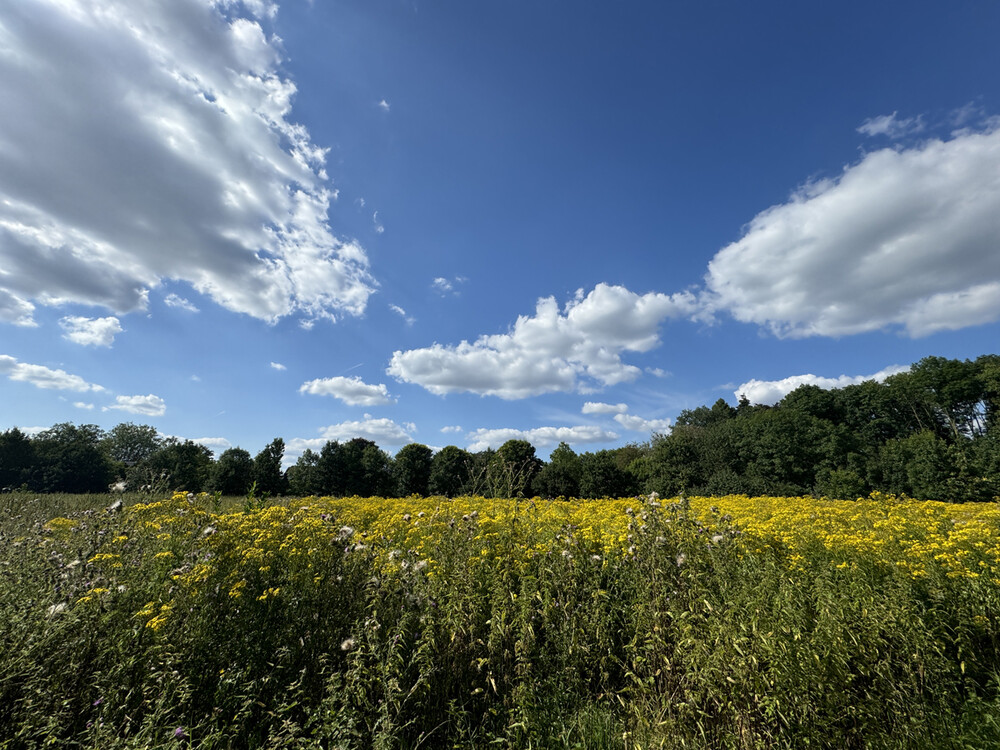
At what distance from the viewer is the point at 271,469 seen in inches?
1297

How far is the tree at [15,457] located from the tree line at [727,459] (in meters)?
0.10

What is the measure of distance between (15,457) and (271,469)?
27.2m

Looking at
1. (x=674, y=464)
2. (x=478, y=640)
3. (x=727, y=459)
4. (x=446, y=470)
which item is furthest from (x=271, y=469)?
(x=727, y=459)

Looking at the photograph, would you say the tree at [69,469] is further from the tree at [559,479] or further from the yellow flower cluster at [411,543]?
the yellow flower cluster at [411,543]

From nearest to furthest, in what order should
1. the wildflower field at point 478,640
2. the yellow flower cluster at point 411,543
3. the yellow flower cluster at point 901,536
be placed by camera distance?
the wildflower field at point 478,640 → the yellow flower cluster at point 411,543 → the yellow flower cluster at point 901,536

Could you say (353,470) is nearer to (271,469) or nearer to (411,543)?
(271,469)

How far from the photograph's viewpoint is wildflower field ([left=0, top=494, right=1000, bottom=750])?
2.26 meters

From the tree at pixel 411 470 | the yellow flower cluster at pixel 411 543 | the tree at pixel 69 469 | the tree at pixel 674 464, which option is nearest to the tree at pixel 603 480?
the tree at pixel 674 464

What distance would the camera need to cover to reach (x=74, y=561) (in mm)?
3031

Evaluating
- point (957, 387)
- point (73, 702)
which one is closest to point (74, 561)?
point (73, 702)

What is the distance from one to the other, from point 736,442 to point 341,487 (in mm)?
35973

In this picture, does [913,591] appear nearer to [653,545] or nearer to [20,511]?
[653,545]

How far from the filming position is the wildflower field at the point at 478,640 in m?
2.26

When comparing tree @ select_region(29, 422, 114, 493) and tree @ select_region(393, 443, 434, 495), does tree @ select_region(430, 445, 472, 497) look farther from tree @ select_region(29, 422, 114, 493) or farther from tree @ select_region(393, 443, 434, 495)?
tree @ select_region(29, 422, 114, 493)
